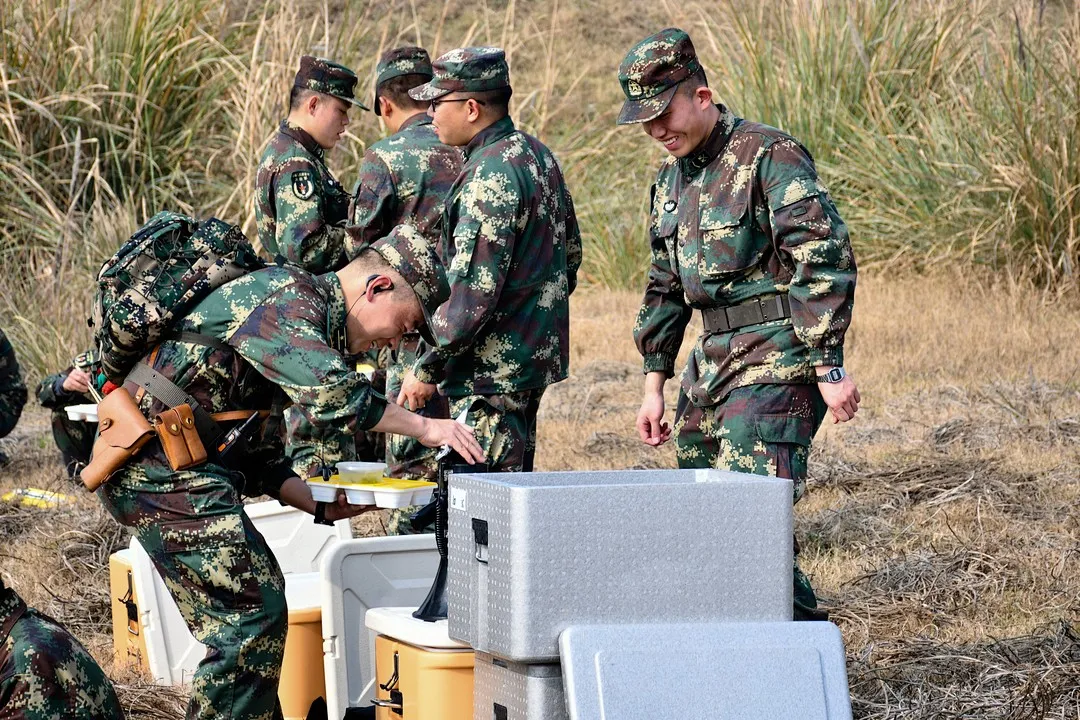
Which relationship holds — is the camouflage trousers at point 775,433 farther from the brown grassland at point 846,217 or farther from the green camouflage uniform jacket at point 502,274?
the brown grassland at point 846,217

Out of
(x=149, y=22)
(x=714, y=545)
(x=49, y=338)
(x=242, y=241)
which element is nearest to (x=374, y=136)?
(x=149, y=22)

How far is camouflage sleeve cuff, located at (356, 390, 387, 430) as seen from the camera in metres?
3.61

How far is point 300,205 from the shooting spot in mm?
5844

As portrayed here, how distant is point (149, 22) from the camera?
35.5 ft

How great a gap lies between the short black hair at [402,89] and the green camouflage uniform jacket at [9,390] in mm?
1980

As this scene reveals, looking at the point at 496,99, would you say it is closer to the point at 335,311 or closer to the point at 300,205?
the point at 300,205

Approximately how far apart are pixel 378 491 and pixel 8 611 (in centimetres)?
89

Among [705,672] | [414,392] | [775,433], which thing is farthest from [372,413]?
[414,392]

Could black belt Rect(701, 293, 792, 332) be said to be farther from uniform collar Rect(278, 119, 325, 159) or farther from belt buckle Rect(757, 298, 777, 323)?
uniform collar Rect(278, 119, 325, 159)

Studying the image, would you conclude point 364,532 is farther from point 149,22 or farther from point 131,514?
point 149,22

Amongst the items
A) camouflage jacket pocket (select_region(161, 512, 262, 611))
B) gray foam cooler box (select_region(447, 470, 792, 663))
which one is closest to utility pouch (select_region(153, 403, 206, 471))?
camouflage jacket pocket (select_region(161, 512, 262, 611))

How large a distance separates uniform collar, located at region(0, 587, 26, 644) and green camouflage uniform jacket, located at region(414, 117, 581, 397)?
1.91m

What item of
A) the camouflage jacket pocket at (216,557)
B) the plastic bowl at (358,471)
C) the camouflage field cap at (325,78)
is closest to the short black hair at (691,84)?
the plastic bowl at (358,471)

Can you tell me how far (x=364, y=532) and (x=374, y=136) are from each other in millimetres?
4967
